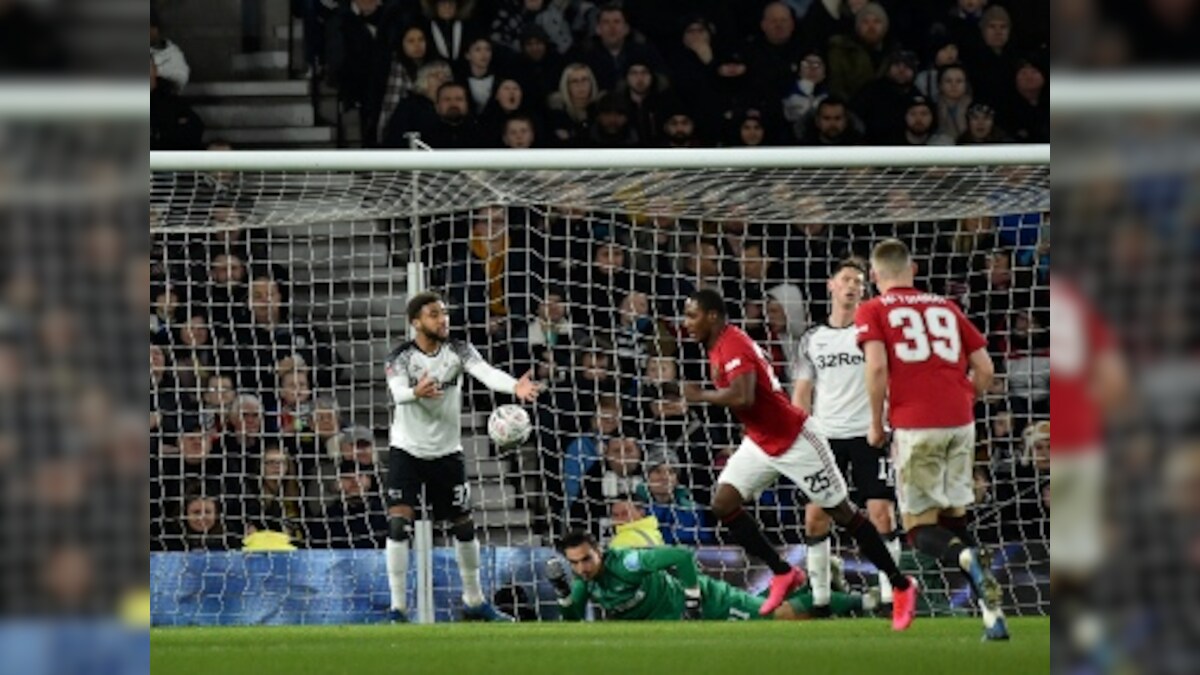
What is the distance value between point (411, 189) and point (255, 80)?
12.3ft

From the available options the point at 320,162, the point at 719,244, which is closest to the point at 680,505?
the point at 719,244

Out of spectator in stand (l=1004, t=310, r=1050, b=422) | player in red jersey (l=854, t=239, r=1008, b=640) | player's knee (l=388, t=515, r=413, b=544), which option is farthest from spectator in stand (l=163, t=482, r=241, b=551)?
player in red jersey (l=854, t=239, r=1008, b=640)

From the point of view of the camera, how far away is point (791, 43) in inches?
572

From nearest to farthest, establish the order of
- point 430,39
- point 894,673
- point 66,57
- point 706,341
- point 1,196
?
point 66,57 < point 1,196 < point 894,673 < point 706,341 < point 430,39

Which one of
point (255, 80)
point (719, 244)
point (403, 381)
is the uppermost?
point (255, 80)

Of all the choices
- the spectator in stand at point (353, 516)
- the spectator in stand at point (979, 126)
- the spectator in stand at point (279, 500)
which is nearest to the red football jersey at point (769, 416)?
the spectator in stand at point (353, 516)

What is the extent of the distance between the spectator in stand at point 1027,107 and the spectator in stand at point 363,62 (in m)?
4.53

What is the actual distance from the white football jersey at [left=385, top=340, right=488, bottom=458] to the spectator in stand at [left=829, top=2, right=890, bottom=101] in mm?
4231

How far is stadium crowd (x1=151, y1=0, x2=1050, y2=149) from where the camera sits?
545 inches

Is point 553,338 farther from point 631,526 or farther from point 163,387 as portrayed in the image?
point 163,387

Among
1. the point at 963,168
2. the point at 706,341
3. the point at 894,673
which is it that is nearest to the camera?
the point at 894,673

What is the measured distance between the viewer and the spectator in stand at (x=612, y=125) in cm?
1365

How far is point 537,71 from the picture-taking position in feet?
46.4

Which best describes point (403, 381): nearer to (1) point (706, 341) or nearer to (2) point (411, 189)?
(2) point (411, 189)
